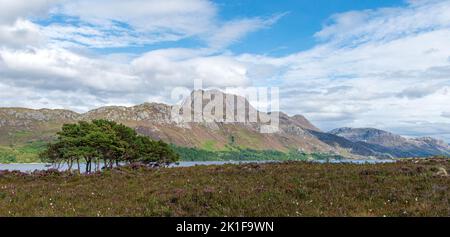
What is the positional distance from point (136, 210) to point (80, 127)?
58.3 metres

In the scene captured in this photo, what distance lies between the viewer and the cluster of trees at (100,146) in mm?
63688

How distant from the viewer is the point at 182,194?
56.4 ft

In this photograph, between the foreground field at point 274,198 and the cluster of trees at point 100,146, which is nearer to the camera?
the foreground field at point 274,198

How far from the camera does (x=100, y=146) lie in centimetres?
6419

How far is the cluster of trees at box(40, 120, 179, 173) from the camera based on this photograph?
63.7m

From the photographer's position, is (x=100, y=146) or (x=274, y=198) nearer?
(x=274, y=198)

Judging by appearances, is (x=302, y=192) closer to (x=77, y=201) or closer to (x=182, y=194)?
(x=182, y=194)

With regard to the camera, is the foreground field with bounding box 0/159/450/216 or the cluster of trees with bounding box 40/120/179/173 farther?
the cluster of trees with bounding box 40/120/179/173

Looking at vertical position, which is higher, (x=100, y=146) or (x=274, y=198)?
(x=100, y=146)

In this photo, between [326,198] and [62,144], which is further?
[62,144]
